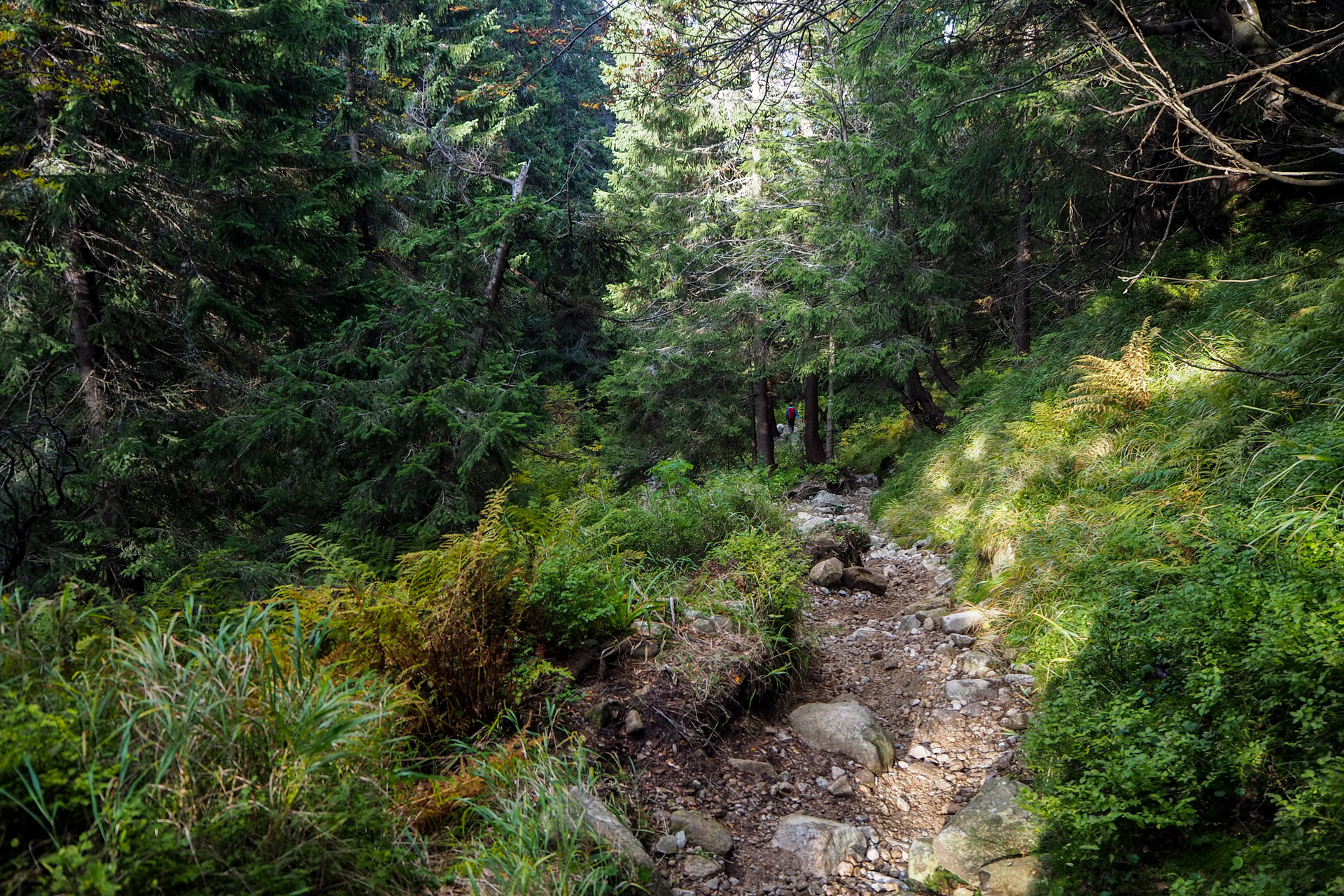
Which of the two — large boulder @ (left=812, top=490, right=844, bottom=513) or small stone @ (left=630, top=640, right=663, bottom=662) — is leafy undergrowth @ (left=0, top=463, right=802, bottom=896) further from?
large boulder @ (left=812, top=490, right=844, bottom=513)

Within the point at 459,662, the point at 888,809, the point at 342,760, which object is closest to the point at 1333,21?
the point at 888,809

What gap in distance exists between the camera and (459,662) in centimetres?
329

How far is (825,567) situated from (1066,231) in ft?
20.0

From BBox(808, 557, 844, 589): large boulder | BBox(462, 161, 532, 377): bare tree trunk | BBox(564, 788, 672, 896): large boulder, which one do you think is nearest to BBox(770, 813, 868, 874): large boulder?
BBox(564, 788, 672, 896): large boulder

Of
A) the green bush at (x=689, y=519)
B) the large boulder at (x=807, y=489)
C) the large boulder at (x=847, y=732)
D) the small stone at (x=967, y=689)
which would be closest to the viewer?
the large boulder at (x=847, y=732)

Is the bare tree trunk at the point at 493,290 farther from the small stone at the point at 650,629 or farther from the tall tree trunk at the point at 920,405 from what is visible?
the tall tree trunk at the point at 920,405

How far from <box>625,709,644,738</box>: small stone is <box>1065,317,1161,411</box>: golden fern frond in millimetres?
4859

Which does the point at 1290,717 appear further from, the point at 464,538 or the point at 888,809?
the point at 464,538

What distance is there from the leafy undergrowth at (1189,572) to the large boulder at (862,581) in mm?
857

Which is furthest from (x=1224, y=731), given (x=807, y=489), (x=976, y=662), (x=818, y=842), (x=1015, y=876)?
(x=807, y=489)

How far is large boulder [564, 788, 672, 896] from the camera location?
2543 millimetres

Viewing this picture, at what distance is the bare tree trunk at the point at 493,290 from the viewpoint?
24.7 ft

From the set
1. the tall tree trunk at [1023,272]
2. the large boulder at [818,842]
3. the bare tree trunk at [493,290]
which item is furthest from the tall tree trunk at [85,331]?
the tall tree trunk at [1023,272]

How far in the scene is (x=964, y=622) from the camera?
5.16m
